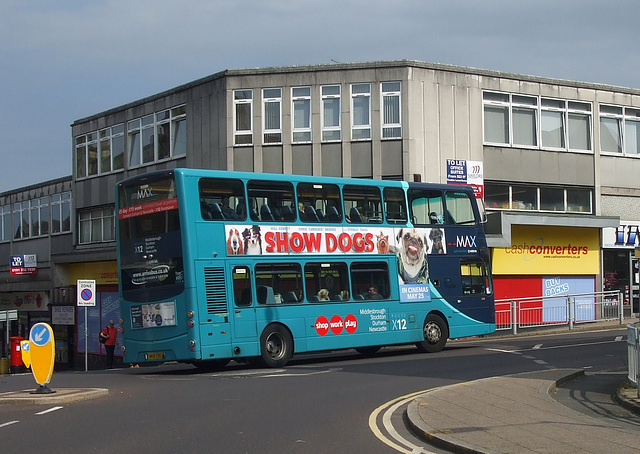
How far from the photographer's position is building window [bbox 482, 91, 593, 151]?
35.6 m

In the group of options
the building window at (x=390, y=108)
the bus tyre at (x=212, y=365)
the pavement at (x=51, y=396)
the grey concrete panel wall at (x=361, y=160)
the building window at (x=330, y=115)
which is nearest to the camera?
the pavement at (x=51, y=396)

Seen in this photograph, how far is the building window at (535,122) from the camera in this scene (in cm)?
3559

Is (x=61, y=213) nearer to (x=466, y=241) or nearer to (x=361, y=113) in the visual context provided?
(x=361, y=113)

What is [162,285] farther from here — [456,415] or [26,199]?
[26,199]

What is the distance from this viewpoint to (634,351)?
13.1 meters

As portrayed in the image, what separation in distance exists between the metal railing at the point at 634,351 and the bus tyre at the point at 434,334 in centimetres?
984

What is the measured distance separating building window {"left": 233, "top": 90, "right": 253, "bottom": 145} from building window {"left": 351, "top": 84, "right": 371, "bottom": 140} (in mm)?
3988

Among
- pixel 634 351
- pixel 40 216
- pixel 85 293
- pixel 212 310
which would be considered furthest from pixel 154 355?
pixel 40 216

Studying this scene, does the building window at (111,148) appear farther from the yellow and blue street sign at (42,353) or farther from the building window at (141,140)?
the yellow and blue street sign at (42,353)

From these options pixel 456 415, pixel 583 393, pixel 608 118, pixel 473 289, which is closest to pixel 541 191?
pixel 608 118

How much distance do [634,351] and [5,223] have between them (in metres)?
50.3

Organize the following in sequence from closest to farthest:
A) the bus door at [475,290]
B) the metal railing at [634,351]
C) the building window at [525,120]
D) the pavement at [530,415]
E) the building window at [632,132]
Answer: the pavement at [530,415] < the metal railing at [634,351] < the bus door at [475,290] < the building window at [525,120] < the building window at [632,132]

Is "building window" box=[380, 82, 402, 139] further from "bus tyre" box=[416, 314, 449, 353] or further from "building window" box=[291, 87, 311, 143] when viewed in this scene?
"bus tyre" box=[416, 314, 449, 353]

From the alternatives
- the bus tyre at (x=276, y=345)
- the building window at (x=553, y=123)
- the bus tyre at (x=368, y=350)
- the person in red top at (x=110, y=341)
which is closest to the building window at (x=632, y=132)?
the building window at (x=553, y=123)
